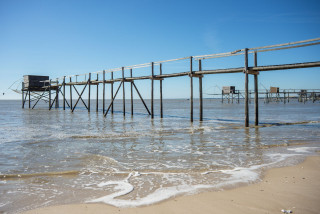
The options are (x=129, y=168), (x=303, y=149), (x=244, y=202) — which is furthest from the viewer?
(x=303, y=149)

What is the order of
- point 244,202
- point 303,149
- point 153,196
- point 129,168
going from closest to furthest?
point 244,202 < point 153,196 < point 129,168 < point 303,149

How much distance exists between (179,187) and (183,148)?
3492mm

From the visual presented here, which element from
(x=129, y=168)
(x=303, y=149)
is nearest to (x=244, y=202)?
(x=129, y=168)

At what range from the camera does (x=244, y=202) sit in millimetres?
3344

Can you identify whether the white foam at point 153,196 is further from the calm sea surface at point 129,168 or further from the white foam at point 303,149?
the white foam at point 303,149

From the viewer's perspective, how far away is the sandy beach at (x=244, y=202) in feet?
10.3

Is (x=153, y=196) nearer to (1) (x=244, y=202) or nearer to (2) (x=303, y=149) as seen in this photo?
(1) (x=244, y=202)

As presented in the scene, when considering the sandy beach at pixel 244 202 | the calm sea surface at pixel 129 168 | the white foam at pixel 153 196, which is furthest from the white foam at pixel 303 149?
the white foam at pixel 153 196

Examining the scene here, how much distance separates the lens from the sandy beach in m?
3.14

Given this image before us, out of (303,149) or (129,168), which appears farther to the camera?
(303,149)

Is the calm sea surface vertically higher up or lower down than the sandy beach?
lower down

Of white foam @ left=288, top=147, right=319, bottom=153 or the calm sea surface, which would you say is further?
white foam @ left=288, top=147, right=319, bottom=153

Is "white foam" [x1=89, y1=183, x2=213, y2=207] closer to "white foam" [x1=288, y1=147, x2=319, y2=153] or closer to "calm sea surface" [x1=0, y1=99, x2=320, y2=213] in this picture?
"calm sea surface" [x1=0, y1=99, x2=320, y2=213]

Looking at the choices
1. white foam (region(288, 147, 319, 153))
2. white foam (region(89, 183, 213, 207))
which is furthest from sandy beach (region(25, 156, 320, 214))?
white foam (region(288, 147, 319, 153))
